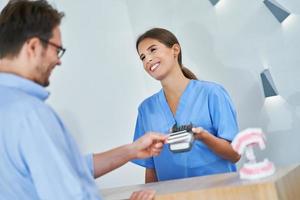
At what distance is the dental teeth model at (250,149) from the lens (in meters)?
0.87

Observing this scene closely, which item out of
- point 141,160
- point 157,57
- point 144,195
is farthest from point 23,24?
point 141,160

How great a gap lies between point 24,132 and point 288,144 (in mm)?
1163

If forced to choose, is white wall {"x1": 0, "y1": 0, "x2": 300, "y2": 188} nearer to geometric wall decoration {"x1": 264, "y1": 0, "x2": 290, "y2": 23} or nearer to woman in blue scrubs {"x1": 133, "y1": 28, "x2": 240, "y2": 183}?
geometric wall decoration {"x1": 264, "y1": 0, "x2": 290, "y2": 23}

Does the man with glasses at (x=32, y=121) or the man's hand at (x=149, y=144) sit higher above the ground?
the man with glasses at (x=32, y=121)

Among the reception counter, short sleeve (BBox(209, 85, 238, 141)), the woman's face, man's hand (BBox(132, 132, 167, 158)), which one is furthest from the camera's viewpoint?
the woman's face

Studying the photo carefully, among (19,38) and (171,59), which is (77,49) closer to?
(171,59)

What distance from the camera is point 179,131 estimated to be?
1.05 meters

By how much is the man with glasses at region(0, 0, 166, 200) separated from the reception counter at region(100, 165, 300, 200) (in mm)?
221

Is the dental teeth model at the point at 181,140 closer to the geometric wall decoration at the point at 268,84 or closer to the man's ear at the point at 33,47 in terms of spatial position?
the man's ear at the point at 33,47

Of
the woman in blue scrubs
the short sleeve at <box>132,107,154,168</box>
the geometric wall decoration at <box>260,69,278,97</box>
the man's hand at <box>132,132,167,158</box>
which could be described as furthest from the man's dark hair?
the geometric wall decoration at <box>260,69,278,97</box>

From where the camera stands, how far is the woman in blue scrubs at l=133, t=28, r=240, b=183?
4.19 feet

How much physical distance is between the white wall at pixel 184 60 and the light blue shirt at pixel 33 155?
83cm

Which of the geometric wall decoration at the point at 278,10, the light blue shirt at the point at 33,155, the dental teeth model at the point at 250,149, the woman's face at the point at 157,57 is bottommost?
the dental teeth model at the point at 250,149

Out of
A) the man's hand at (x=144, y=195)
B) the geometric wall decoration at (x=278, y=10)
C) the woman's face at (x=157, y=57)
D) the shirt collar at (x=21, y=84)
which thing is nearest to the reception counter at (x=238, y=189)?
the man's hand at (x=144, y=195)
